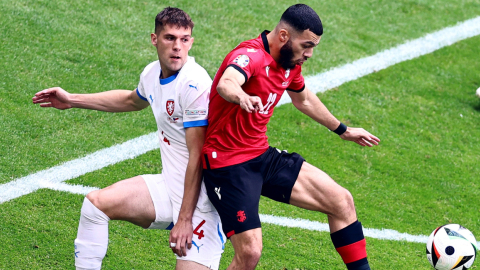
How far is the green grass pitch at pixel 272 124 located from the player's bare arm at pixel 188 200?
871mm

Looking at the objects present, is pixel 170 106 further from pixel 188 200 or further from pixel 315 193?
pixel 315 193

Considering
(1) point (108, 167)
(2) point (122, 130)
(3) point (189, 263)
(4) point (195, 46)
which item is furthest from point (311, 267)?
(4) point (195, 46)

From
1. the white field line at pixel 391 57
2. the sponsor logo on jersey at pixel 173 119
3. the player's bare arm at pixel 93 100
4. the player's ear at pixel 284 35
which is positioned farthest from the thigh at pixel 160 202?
the white field line at pixel 391 57

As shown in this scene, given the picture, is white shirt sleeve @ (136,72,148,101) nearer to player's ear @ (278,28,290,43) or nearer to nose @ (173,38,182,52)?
nose @ (173,38,182,52)

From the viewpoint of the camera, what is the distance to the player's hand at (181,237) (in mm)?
4062

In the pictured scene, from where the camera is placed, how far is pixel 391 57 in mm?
9086

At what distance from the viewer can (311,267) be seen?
514 cm

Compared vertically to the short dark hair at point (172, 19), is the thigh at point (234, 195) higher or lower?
lower

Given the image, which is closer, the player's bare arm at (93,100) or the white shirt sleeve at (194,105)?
the white shirt sleeve at (194,105)

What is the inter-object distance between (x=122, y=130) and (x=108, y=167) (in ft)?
2.39

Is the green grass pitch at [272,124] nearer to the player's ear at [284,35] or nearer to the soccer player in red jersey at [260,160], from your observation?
the soccer player in red jersey at [260,160]

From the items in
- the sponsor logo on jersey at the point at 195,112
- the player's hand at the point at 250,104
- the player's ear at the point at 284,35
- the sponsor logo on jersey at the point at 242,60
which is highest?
the player's ear at the point at 284,35

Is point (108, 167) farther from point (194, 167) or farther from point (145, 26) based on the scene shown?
point (145, 26)

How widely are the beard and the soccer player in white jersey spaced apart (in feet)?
1.76
